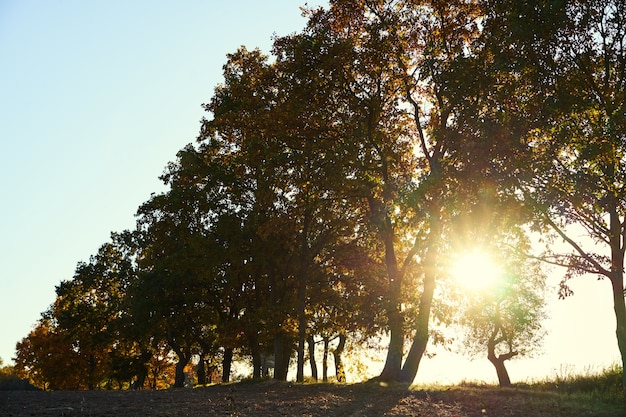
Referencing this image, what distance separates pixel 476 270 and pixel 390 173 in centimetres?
534

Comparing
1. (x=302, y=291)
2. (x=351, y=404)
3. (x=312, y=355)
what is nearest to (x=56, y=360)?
(x=312, y=355)

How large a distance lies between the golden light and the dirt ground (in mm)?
4492

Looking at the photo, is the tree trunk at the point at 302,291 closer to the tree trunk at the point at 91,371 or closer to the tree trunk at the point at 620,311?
the tree trunk at the point at 620,311

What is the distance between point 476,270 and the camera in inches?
873

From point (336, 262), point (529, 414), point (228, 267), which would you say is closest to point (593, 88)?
point (529, 414)

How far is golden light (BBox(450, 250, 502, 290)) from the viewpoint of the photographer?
19.7m

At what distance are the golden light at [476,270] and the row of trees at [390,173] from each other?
0.53 m

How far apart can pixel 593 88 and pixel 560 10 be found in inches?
113

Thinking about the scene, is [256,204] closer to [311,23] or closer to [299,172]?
[299,172]

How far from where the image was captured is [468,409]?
→ 14297 millimetres

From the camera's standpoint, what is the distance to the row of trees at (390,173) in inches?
702

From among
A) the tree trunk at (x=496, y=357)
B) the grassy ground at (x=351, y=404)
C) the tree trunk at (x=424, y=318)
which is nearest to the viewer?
the grassy ground at (x=351, y=404)

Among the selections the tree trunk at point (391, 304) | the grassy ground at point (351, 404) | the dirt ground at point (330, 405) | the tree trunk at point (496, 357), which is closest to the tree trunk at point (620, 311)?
the grassy ground at point (351, 404)

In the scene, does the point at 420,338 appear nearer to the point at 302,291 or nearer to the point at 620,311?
the point at 620,311
